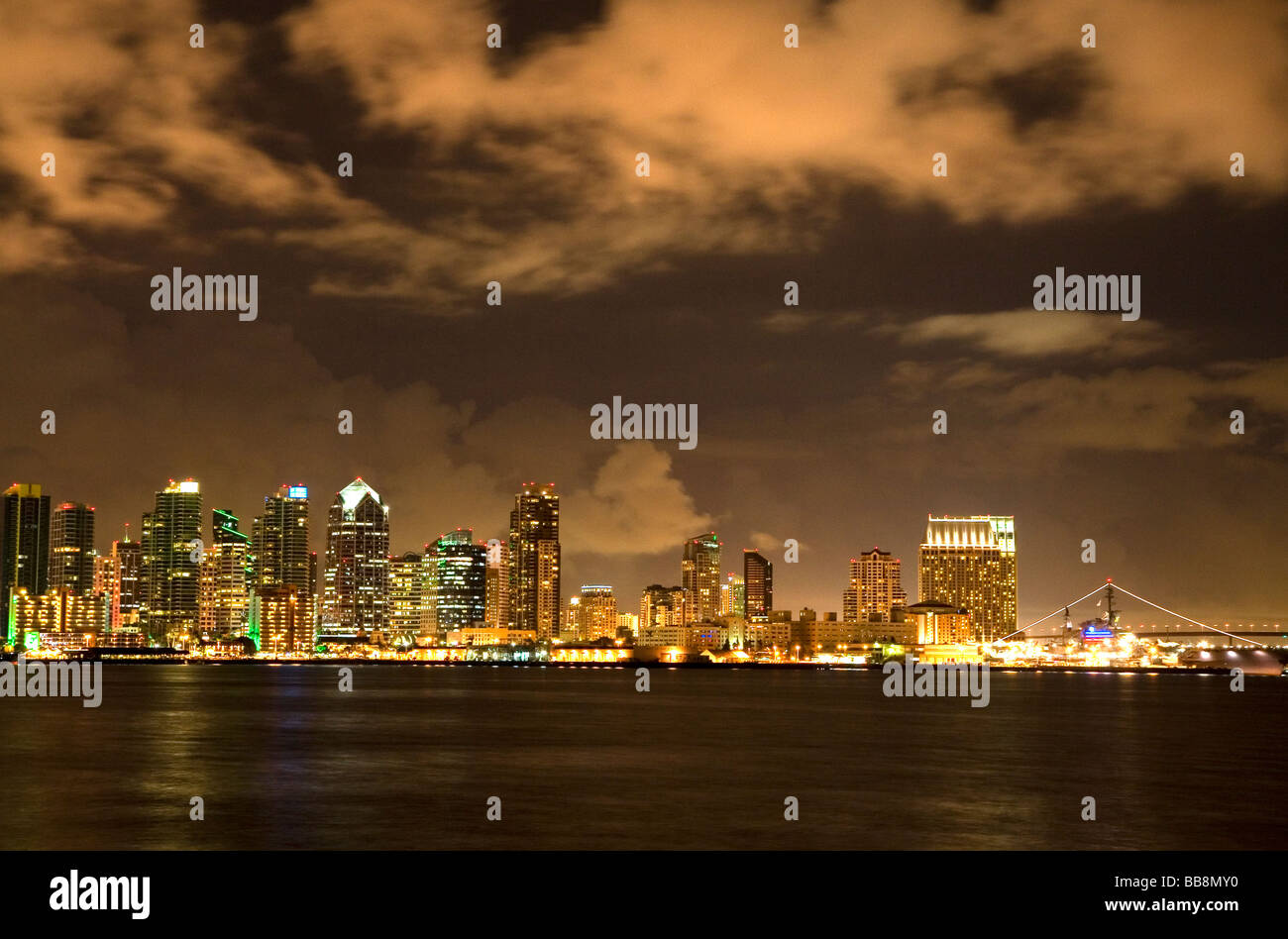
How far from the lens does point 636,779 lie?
2228 inches

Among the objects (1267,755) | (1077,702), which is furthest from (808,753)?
(1077,702)

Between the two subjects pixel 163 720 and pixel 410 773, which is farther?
pixel 163 720

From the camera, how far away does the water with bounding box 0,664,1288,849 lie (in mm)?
41625

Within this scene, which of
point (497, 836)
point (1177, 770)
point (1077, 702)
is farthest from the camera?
point (1077, 702)

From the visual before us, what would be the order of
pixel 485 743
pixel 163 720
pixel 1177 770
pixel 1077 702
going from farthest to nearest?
pixel 1077 702
pixel 163 720
pixel 485 743
pixel 1177 770

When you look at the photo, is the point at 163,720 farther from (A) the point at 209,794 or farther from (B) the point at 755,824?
(B) the point at 755,824

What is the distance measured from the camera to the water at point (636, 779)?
1639 inches

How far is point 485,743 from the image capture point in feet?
247
